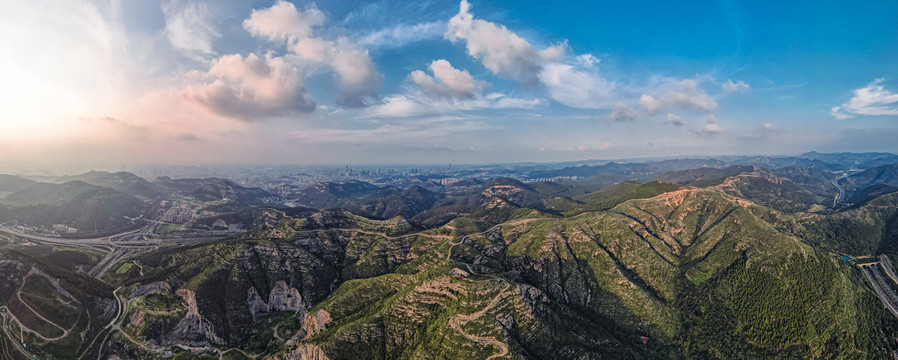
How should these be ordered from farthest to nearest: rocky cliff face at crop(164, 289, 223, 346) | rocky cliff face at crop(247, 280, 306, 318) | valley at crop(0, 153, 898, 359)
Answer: rocky cliff face at crop(247, 280, 306, 318) → rocky cliff face at crop(164, 289, 223, 346) → valley at crop(0, 153, 898, 359)

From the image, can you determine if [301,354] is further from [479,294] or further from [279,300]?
[479,294]

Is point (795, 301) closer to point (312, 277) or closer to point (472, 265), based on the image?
point (472, 265)

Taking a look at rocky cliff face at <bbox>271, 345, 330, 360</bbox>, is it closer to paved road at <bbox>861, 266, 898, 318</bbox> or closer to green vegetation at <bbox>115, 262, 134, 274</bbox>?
green vegetation at <bbox>115, 262, 134, 274</bbox>

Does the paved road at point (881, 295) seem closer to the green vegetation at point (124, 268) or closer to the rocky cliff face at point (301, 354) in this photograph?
the rocky cliff face at point (301, 354)

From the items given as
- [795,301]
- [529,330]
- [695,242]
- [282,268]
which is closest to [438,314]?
[529,330]

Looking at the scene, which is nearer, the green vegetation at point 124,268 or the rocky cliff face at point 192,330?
the rocky cliff face at point 192,330

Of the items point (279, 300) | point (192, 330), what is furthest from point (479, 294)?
point (192, 330)

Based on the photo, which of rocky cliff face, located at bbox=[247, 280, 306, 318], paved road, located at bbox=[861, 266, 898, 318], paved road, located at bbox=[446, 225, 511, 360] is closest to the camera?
paved road, located at bbox=[446, 225, 511, 360]

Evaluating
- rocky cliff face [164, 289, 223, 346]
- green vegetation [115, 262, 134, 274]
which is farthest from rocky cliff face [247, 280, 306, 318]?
green vegetation [115, 262, 134, 274]

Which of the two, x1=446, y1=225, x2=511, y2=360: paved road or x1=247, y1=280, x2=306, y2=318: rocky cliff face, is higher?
x1=446, y1=225, x2=511, y2=360: paved road

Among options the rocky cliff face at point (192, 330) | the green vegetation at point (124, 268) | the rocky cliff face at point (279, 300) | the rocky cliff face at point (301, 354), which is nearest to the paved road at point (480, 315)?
the rocky cliff face at point (301, 354)

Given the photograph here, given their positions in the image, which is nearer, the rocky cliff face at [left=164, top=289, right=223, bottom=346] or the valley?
the valley
